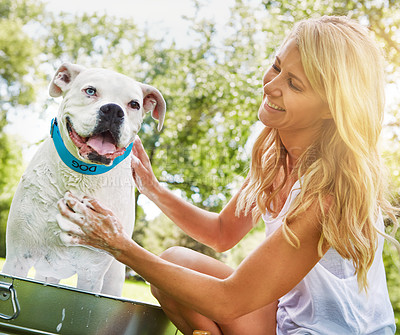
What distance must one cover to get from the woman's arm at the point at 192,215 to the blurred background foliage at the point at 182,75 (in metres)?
4.46

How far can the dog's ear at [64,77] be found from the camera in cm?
196

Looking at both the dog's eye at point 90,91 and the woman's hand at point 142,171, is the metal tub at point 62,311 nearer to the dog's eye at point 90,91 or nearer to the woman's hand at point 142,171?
the woman's hand at point 142,171

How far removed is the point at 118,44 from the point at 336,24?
700 cm

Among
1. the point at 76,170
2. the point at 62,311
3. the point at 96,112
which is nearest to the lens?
the point at 62,311

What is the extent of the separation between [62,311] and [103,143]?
614 millimetres

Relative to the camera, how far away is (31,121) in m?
7.57

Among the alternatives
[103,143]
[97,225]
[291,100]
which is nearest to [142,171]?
[103,143]

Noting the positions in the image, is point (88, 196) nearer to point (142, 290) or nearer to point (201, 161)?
point (142, 290)

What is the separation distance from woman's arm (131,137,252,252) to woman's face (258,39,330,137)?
56 cm

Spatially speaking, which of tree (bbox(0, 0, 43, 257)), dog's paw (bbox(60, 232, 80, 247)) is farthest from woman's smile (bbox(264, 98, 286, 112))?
tree (bbox(0, 0, 43, 257))

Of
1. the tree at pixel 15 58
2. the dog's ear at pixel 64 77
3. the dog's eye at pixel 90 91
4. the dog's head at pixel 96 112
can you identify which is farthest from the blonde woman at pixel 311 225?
the tree at pixel 15 58

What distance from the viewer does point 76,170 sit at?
1926 millimetres

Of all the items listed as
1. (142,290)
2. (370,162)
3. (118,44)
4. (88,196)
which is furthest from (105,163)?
(118,44)

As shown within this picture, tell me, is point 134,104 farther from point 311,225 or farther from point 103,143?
point 311,225
